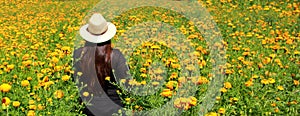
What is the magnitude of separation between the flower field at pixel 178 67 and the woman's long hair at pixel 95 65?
0.58 ft

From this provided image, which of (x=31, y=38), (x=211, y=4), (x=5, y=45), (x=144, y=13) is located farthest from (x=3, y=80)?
(x=211, y=4)

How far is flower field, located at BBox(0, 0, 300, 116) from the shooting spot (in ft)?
11.6

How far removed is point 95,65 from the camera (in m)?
3.71

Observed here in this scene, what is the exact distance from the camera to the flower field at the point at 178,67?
3.53 metres

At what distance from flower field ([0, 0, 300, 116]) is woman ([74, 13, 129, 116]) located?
0.14 metres

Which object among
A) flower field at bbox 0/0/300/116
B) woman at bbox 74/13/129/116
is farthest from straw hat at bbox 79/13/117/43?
flower field at bbox 0/0/300/116

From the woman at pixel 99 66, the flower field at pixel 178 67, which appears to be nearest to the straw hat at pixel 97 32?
the woman at pixel 99 66

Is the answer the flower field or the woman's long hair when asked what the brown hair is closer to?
the woman's long hair

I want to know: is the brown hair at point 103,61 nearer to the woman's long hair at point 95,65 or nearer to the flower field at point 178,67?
the woman's long hair at point 95,65

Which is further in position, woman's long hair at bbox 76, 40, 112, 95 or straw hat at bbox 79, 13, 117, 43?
woman's long hair at bbox 76, 40, 112, 95

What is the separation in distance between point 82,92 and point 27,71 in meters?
1.14

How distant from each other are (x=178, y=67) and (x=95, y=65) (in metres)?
1.25

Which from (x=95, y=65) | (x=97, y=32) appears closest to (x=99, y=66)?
(x=95, y=65)

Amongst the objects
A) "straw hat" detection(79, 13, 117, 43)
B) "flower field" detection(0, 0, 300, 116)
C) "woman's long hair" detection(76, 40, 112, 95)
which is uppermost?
"straw hat" detection(79, 13, 117, 43)
